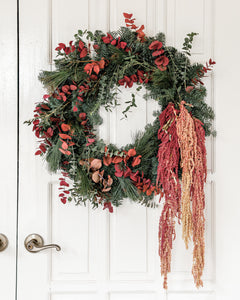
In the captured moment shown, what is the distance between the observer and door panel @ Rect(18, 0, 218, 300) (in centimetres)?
114

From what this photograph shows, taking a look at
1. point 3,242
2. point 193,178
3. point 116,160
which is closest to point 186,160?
point 193,178

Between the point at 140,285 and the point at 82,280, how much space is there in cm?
23

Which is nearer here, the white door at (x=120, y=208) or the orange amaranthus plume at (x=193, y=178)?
the orange amaranthus plume at (x=193, y=178)

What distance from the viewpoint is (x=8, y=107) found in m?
1.14

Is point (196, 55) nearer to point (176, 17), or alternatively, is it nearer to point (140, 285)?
point (176, 17)

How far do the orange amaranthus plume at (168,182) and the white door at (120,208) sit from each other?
9 centimetres

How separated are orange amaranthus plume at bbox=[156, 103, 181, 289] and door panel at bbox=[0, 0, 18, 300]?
560 mm

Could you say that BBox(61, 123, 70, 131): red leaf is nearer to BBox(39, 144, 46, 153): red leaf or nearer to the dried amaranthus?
BBox(39, 144, 46, 153): red leaf

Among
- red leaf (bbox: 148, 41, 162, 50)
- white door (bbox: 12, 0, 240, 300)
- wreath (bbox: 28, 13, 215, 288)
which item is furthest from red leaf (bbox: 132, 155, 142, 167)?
red leaf (bbox: 148, 41, 162, 50)

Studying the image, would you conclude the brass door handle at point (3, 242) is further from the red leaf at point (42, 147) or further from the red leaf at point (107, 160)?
the red leaf at point (107, 160)

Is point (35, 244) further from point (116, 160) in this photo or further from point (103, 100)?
point (103, 100)

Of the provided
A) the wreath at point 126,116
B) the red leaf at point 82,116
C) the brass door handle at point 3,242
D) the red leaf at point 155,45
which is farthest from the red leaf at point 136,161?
the brass door handle at point 3,242

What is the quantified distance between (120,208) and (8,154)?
0.48 m

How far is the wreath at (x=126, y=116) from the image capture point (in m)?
1.07
